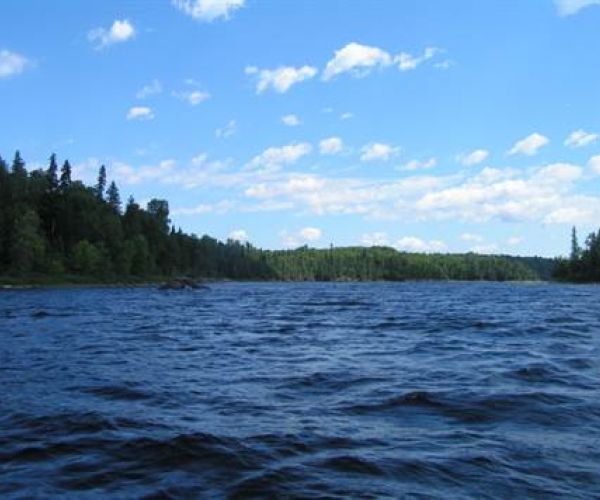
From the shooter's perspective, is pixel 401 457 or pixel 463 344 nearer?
pixel 401 457

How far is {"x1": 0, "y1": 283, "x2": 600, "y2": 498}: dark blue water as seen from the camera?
9562 mm

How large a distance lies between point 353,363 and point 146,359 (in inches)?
263

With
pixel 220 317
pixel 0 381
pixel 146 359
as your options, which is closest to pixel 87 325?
pixel 220 317

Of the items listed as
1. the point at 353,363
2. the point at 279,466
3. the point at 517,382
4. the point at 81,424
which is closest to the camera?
the point at 279,466

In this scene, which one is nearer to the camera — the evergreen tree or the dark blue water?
the dark blue water

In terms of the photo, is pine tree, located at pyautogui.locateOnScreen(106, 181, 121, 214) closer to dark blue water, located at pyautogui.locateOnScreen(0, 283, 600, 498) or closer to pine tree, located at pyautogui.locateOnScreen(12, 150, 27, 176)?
pine tree, located at pyautogui.locateOnScreen(12, 150, 27, 176)

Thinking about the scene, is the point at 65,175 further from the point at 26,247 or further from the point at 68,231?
the point at 26,247

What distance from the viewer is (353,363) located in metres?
21.4

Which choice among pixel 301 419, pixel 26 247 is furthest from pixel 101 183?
pixel 301 419

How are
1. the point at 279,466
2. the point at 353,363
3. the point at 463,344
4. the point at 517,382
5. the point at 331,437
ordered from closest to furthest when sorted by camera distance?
the point at 279,466
the point at 331,437
the point at 517,382
the point at 353,363
the point at 463,344

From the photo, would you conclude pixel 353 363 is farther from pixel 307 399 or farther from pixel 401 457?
pixel 401 457

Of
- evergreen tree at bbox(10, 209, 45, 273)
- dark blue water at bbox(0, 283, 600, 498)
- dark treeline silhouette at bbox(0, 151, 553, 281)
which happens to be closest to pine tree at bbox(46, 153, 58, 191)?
dark treeline silhouette at bbox(0, 151, 553, 281)

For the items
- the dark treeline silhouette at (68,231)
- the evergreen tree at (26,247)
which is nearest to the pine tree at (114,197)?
the dark treeline silhouette at (68,231)

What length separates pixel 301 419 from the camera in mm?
13328
